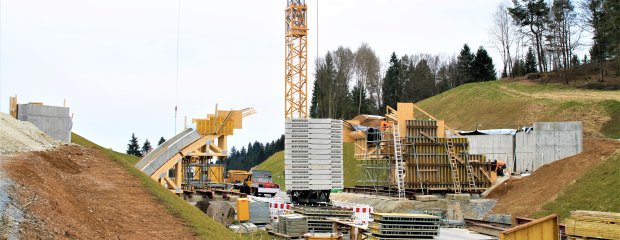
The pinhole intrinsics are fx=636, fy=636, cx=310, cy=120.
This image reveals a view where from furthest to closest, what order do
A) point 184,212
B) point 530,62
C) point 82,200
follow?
1. point 530,62
2. point 184,212
3. point 82,200

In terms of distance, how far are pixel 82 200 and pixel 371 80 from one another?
8644 cm

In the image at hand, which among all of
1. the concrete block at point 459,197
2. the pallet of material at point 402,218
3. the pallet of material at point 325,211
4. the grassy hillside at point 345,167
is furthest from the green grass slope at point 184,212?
the grassy hillside at point 345,167

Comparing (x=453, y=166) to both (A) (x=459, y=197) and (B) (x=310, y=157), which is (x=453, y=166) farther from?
(B) (x=310, y=157)

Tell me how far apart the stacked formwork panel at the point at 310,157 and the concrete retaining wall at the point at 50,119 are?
36.3 ft

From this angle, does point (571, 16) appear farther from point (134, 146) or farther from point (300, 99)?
point (134, 146)

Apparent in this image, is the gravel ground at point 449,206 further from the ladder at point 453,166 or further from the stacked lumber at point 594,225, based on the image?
the stacked lumber at point 594,225

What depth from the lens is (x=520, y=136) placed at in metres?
42.4

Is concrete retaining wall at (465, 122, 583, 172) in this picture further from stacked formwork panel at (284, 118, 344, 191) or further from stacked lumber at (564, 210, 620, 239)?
stacked lumber at (564, 210, 620, 239)

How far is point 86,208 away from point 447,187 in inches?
1053

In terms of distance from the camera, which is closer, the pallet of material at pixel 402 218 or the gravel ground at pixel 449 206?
the pallet of material at pixel 402 218

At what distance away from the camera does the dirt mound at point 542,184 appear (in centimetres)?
3030

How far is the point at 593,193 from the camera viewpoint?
90.3 feet

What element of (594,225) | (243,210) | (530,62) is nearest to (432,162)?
(243,210)

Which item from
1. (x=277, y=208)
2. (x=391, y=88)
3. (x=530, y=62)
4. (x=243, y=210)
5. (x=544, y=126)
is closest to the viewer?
(x=243, y=210)
